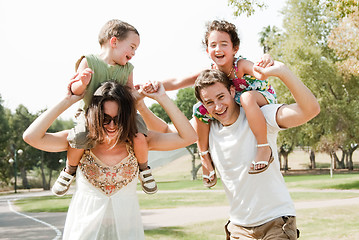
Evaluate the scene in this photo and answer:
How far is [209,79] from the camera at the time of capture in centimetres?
317

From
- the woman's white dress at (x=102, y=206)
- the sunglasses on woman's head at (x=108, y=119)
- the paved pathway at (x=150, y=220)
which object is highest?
the sunglasses on woman's head at (x=108, y=119)

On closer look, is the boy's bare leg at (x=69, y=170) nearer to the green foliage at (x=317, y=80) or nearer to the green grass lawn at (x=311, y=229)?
the green grass lawn at (x=311, y=229)

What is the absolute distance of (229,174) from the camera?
321cm

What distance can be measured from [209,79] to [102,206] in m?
1.15

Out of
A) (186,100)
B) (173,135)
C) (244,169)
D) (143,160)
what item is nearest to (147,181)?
(143,160)

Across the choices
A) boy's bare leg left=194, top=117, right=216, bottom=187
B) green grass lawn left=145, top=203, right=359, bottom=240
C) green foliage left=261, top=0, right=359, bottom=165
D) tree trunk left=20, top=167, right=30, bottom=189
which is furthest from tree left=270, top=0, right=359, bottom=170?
tree trunk left=20, top=167, right=30, bottom=189

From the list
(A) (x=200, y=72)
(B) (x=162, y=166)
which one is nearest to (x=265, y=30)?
(B) (x=162, y=166)

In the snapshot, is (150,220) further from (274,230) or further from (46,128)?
(46,128)

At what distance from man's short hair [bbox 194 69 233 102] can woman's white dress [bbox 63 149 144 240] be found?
2.66 feet

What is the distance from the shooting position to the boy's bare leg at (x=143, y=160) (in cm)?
283

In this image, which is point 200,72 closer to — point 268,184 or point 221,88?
point 221,88

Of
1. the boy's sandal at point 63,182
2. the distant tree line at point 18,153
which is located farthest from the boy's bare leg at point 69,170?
the distant tree line at point 18,153

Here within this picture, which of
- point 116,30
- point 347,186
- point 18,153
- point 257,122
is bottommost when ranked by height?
point 347,186

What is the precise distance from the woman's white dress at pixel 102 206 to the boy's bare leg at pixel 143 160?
0.40 ft
